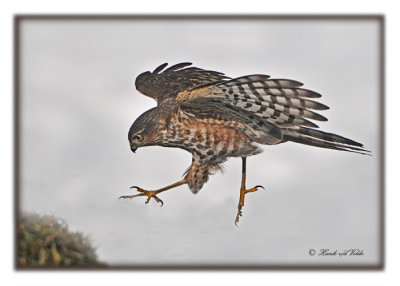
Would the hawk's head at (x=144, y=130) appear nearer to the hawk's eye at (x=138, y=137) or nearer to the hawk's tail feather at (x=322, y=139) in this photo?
the hawk's eye at (x=138, y=137)

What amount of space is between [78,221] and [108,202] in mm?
214

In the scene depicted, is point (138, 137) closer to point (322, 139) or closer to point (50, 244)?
point (50, 244)

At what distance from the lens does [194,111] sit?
374 centimetres

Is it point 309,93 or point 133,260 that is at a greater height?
point 309,93

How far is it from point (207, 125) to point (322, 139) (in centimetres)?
72

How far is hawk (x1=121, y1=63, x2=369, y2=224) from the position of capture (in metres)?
3.59

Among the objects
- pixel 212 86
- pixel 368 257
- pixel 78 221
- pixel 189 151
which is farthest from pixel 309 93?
pixel 78 221

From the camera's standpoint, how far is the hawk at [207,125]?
3.59 m

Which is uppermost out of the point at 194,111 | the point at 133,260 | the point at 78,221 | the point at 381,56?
the point at 381,56

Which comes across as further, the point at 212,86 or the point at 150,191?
the point at 150,191

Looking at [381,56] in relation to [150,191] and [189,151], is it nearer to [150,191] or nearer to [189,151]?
[189,151]

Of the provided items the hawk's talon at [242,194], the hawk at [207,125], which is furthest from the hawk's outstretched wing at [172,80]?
the hawk's talon at [242,194]

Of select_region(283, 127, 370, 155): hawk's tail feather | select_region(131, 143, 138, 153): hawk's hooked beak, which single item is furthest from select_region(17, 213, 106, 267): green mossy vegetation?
select_region(283, 127, 370, 155): hawk's tail feather

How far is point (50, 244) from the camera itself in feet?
11.6
